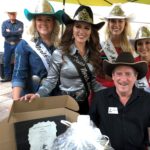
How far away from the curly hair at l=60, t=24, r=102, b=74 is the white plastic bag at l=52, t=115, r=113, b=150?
86 cm

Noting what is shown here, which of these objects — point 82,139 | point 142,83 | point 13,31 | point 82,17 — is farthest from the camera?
point 13,31

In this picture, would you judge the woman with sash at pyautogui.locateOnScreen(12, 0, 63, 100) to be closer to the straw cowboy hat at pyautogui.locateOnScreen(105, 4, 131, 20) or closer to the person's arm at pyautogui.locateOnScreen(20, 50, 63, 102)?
the person's arm at pyautogui.locateOnScreen(20, 50, 63, 102)

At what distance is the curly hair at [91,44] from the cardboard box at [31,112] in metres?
0.63

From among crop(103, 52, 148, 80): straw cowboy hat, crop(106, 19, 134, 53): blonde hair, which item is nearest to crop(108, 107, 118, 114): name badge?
crop(103, 52, 148, 80): straw cowboy hat

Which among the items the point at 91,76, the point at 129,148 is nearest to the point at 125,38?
the point at 91,76

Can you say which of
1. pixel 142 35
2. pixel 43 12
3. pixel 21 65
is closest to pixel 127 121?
pixel 21 65

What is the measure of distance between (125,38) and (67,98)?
1352 mm

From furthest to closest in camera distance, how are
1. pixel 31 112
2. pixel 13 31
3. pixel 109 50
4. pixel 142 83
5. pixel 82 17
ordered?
pixel 13 31 < pixel 109 50 < pixel 142 83 < pixel 82 17 < pixel 31 112

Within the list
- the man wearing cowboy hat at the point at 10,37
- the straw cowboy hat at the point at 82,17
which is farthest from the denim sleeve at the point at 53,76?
the man wearing cowboy hat at the point at 10,37

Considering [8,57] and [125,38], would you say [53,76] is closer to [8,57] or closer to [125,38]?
[125,38]

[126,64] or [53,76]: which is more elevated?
[126,64]

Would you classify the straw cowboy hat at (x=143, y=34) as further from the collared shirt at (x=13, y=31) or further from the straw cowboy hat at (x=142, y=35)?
the collared shirt at (x=13, y=31)

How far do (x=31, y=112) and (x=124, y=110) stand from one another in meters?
0.57

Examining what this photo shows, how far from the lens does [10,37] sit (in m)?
7.01
